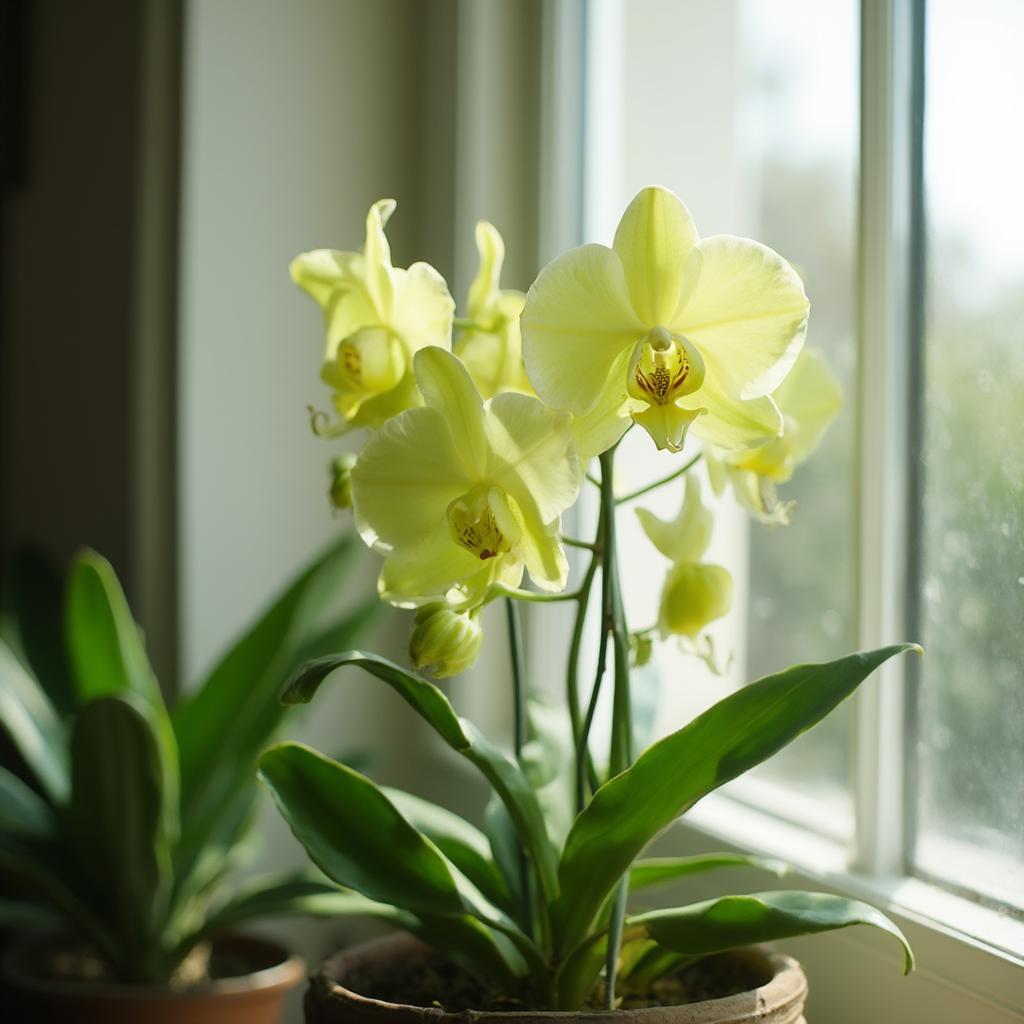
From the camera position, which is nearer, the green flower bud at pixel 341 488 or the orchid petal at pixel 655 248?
the orchid petal at pixel 655 248

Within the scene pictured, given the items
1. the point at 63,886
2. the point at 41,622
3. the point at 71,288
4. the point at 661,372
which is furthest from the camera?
the point at 71,288

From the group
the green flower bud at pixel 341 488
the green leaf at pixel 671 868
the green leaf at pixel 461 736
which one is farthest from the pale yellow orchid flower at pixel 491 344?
the green leaf at pixel 671 868

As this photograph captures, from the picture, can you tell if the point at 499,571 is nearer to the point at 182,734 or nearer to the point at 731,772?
the point at 731,772

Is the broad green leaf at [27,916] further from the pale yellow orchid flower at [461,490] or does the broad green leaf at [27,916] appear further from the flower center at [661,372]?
the flower center at [661,372]

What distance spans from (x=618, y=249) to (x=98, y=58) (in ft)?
4.70

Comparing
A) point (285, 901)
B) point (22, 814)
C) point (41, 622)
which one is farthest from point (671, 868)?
point (41, 622)

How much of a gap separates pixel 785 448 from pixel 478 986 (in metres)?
0.42

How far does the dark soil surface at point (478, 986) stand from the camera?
0.78 meters

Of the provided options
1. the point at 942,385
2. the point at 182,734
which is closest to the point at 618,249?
the point at 942,385

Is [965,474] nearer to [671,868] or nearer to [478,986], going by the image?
[671,868]

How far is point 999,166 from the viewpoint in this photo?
0.85 meters

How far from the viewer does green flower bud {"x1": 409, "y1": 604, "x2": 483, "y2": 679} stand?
2.26 ft

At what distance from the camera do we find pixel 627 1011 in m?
0.64

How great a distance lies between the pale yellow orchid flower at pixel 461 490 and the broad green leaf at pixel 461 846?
0.56 ft
